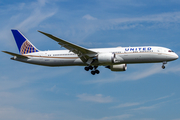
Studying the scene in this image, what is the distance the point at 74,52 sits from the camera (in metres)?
44.3

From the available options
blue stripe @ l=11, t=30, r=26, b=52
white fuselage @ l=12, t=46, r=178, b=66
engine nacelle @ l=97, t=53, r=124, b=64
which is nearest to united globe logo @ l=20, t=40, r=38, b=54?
blue stripe @ l=11, t=30, r=26, b=52

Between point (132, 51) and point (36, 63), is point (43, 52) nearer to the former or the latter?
point (36, 63)

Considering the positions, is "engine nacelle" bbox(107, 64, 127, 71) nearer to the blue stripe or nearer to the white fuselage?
the white fuselage

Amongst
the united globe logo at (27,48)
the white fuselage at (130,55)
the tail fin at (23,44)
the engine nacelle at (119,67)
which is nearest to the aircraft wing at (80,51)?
the white fuselage at (130,55)

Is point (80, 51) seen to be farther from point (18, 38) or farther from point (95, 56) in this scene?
point (18, 38)

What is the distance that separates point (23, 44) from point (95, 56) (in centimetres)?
1452

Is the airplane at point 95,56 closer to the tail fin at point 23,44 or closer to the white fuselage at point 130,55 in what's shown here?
the white fuselage at point 130,55

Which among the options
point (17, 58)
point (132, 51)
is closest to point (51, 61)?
point (17, 58)

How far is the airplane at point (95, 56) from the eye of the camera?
42.7 meters

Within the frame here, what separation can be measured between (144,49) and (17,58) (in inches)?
819

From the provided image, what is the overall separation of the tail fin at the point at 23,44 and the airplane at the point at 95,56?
55cm

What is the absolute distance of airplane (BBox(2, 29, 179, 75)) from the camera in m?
42.7

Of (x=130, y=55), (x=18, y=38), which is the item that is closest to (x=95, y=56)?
(x=130, y=55)

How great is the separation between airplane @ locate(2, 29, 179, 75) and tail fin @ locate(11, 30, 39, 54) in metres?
0.55
